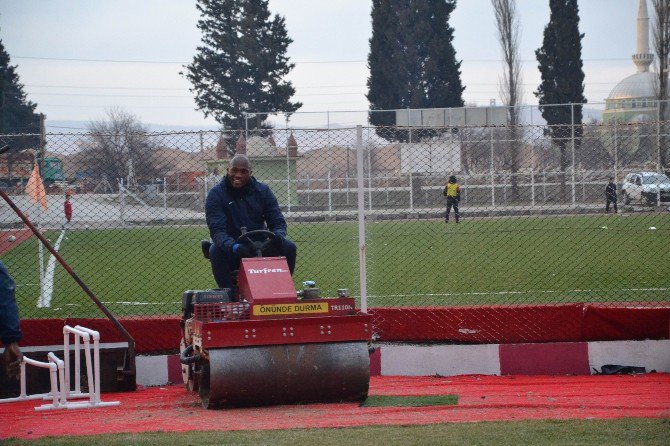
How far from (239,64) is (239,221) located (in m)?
52.7

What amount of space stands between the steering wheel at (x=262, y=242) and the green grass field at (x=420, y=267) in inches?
193

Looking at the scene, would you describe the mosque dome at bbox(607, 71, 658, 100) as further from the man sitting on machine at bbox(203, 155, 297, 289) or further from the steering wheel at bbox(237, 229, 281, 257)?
the steering wheel at bbox(237, 229, 281, 257)

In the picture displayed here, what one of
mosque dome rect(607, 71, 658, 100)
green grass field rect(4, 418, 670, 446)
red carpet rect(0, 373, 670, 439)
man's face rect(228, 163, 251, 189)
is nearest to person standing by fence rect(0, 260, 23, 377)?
green grass field rect(4, 418, 670, 446)

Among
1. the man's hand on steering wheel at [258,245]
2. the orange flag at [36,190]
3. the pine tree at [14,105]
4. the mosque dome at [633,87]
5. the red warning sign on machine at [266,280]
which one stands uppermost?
the mosque dome at [633,87]

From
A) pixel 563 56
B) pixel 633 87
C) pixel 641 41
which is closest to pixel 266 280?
pixel 563 56

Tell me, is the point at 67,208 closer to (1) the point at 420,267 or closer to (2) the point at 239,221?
(2) the point at 239,221

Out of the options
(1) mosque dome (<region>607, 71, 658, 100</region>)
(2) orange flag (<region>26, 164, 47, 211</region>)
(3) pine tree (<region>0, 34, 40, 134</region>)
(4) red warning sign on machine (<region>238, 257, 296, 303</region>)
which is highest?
(1) mosque dome (<region>607, 71, 658, 100</region>)

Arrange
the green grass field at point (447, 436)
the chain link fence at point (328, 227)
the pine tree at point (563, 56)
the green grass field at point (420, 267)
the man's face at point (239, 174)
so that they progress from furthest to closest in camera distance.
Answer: the pine tree at point (563, 56) < the green grass field at point (420, 267) < the chain link fence at point (328, 227) < the man's face at point (239, 174) < the green grass field at point (447, 436)

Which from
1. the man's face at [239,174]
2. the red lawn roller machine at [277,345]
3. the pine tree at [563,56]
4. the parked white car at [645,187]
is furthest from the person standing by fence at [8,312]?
the pine tree at [563,56]

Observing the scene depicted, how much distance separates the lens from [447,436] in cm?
677

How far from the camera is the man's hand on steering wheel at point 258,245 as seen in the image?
8.83m

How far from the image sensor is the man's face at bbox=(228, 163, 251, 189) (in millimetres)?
9211

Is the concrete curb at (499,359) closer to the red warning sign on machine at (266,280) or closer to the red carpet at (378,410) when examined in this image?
the red carpet at (378,410)

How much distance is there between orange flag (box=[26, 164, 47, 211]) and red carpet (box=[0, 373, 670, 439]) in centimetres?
320
